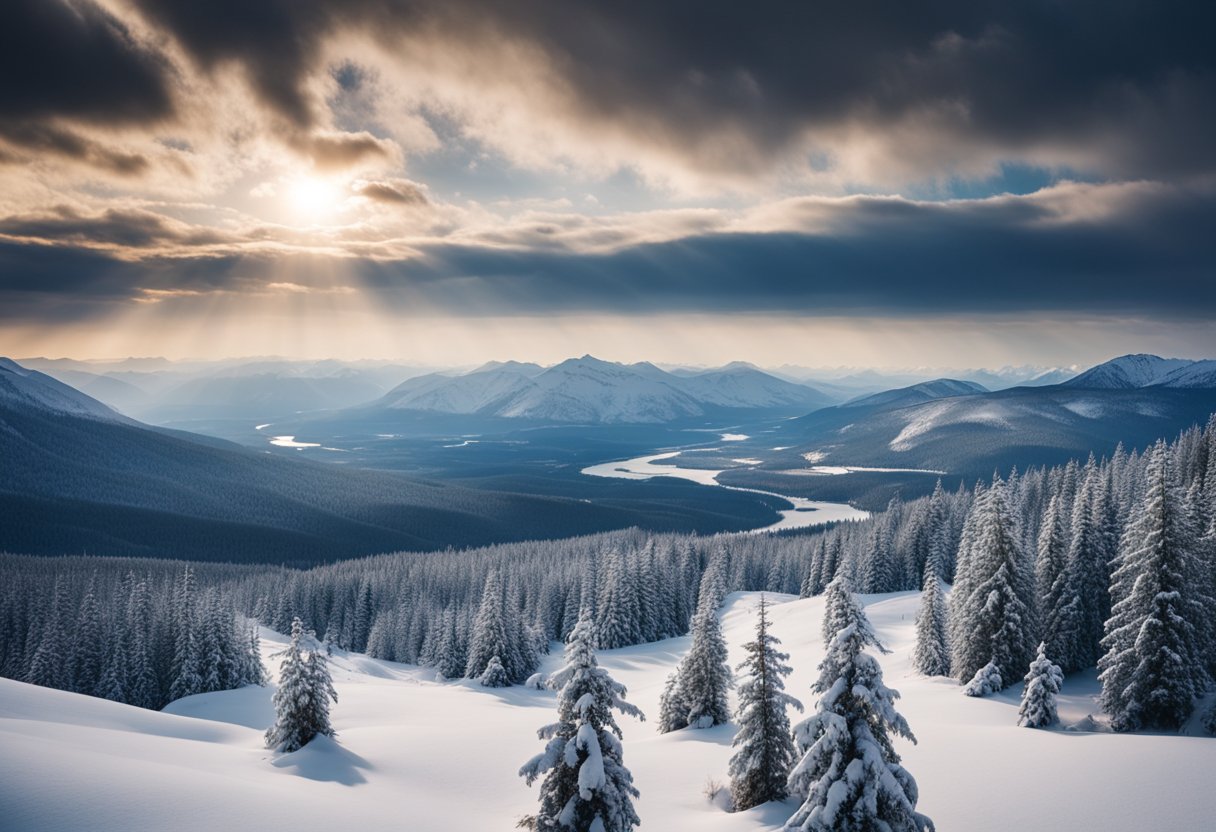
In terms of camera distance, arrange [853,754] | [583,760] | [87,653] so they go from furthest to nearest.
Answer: [87,653]
[583,760]
[853,754]

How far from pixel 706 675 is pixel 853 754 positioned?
2182 centimetres

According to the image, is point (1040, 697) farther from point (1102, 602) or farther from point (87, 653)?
point (87, 653)

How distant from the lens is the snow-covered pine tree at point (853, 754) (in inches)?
588

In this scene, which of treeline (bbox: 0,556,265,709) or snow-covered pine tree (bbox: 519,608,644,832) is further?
treeline (bbox: 0,556,265,709)

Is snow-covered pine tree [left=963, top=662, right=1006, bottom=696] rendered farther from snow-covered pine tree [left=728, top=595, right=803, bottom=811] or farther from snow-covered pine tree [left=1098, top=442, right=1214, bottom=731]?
snow-covered pine tree [left=728, top=595, right=803, bottom=811]

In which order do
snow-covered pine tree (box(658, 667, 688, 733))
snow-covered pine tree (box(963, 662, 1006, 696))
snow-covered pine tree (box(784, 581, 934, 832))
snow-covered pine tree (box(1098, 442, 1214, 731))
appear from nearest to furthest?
snow-covered pine tree (box(784, 581, 934, 832)), snow-covered pine tree (box(1098, 442, 1214, 731)), snow-covered pine tree (box(658, 667, 688, 733)), snow-covered pine tree (box(963, 662, 1006, 696))

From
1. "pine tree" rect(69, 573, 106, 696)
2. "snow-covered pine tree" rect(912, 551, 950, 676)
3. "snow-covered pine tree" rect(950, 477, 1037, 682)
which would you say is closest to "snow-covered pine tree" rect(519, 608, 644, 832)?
"snow-covered pine tree" rect(950, 477, 1037, 682)

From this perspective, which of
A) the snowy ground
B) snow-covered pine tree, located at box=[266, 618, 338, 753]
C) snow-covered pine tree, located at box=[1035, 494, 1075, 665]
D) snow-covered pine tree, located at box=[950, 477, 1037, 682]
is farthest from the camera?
snow-covered pine tree, located at box=[1035, 494, 1075, 665]

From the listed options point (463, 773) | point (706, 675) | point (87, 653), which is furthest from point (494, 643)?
point (87, 653)

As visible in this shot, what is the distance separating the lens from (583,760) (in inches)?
715

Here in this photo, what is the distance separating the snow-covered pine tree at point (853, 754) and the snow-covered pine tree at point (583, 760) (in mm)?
4945

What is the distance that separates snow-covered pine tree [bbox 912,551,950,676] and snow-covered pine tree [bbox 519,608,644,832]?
3429cm

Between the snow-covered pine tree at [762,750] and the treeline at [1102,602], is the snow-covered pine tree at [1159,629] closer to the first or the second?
the treeline at [1102,602]

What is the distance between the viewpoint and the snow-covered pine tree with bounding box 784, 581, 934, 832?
14.9m
